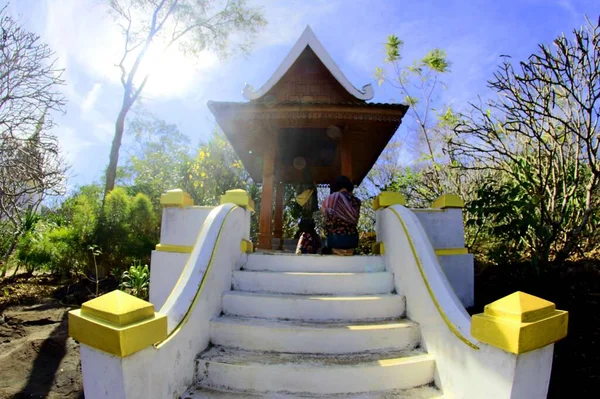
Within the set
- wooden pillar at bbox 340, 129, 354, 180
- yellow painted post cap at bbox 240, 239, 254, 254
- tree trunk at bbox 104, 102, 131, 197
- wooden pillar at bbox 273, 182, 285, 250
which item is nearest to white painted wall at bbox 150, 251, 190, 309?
yellow painted post cap at bbox 240, 239, 254, 254

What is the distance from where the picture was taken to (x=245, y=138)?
6504 millimetres

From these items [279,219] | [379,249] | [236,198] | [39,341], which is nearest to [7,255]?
[39,341]

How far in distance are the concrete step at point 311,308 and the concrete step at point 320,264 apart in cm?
56

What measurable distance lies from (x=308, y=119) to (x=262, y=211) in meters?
1.68

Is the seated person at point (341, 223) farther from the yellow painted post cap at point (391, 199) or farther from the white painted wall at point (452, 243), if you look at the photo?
the white painted wall at point (452, 243)

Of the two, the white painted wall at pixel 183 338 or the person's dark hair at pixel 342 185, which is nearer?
the white painted wall at pixel 183 338

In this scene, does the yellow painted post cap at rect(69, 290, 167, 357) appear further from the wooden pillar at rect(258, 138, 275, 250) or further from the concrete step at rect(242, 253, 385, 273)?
the wooden pillar at rect(258, 138, 275, 250)

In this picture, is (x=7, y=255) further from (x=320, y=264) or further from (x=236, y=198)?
(x=320, y=264)

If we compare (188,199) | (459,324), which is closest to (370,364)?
(459,324)

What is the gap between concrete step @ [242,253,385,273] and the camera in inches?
144

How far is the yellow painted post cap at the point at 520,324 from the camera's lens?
1.81 meters

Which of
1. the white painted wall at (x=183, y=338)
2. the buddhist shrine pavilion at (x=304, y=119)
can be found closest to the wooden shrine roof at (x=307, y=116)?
the buddhist shrine pavilion at (x=304, y=119)

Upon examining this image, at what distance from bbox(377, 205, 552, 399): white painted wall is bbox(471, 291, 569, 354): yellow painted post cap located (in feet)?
0.25

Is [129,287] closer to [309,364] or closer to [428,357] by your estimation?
[309,364]
